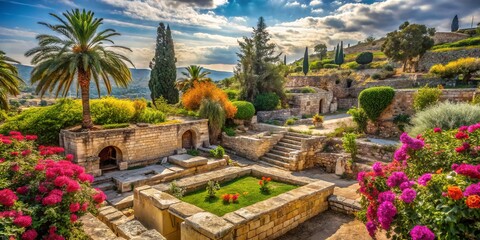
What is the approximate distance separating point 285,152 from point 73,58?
10.4 metres

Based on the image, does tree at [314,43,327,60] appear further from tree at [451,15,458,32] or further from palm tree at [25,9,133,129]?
palm tree at [25,9,133,129]

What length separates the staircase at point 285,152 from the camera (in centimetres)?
1276

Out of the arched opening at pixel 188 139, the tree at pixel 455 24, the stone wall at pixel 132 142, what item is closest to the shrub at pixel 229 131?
the stone wall at pixel 132 142

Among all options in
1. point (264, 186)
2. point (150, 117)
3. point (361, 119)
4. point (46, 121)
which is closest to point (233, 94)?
point (150, 117)

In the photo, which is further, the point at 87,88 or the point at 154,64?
the point at 154,64

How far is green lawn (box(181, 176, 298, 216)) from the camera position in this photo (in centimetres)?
629

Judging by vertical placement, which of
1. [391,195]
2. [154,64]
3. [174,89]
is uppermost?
[154,64]

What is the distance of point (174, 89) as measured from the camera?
2147 centimetres

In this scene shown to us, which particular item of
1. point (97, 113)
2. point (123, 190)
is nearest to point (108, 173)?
point (123, 190)

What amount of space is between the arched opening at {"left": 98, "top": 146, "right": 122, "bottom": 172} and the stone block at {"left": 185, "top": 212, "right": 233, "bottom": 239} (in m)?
7.61

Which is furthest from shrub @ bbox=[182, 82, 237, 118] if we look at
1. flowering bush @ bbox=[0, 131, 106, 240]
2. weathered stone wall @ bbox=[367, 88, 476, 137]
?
flowering bush @ bbox=[0, 131, 106, 240]

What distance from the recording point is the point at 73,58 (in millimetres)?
9766

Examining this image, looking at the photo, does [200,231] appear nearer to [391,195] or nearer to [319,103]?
[391,195]

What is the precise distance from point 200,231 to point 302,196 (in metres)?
2.90
